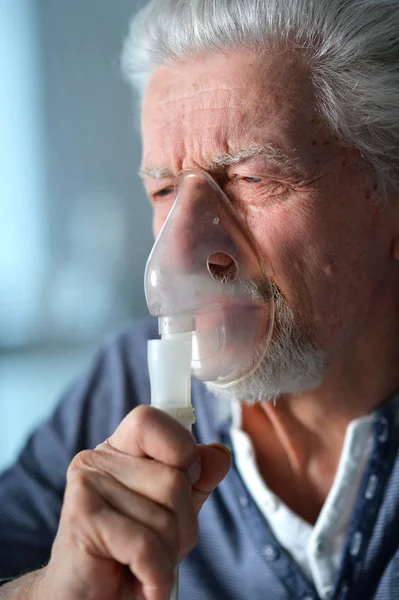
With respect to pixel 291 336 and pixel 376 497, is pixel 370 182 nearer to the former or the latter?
pixel 291 336

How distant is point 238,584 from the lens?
48.6 inches

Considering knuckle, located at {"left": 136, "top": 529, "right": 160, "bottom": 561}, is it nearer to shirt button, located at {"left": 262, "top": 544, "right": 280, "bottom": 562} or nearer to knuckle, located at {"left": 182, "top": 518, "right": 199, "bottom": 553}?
knuckle, located at {"left": 182, "top": 518, "right": 199, "bottom": 553}

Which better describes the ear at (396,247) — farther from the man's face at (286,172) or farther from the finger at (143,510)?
the finger at (143,510)

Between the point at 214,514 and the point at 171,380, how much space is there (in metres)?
0.57

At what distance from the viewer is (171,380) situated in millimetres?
793

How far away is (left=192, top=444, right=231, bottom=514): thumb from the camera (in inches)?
31.2

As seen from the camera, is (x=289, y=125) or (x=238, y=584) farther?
(x=238, y=584)

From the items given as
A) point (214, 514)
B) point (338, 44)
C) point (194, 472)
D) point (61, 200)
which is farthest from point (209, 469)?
point (61, 200)

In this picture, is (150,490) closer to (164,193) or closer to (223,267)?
(223,267)

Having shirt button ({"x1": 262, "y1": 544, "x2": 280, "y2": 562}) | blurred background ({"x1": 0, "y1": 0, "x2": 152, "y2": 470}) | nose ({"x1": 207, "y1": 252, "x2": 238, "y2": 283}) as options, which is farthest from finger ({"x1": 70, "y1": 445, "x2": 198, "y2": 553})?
blurred background ({"x1": 0, "y1": 0, "x2": 152, "y2": 470})

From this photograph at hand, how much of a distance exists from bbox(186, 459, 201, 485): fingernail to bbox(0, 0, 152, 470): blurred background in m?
1.39

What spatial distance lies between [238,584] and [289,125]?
773 mm

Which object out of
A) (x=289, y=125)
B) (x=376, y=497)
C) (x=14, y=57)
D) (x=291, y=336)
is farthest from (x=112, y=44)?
(x=376, y=497)

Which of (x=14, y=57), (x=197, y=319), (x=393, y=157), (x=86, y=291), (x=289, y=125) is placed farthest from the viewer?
(x=86, y=291)
